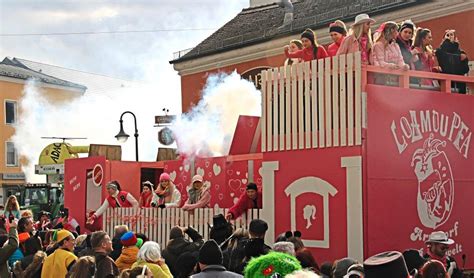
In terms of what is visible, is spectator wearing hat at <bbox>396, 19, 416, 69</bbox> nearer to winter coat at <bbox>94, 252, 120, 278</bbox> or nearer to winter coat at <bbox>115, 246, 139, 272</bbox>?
winter coat at <bbox>115, 246, 139, 272</bbox>

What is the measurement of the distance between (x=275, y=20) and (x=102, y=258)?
55.5ft

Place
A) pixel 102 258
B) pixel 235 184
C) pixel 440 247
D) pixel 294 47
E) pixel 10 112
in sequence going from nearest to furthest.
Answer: pixel 102 258 → pixel 440 247 → pixel 294 47 → pixel 235 184 → pixel 10 112

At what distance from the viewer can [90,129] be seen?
1759 inches

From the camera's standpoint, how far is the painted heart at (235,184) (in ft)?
45.6

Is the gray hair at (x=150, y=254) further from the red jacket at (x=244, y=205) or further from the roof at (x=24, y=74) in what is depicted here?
the roof at (x=24, y=74)

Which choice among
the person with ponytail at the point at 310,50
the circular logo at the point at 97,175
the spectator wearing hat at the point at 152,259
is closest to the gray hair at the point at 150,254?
the spectator wearing hat at the point at 152,259

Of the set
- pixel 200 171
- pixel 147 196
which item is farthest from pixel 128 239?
pixel 147 196

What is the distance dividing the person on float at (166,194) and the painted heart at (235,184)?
1.06 m

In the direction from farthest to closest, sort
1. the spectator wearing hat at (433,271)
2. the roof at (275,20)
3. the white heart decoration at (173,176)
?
the roof at (275,20)
the white heart decoration at (173,176)
the spectator wearing hat at (433,271)

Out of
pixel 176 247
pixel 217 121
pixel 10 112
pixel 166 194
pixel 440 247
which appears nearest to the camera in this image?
pixel 440 247

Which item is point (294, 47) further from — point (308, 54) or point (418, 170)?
point (418, 170)

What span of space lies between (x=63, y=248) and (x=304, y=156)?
414 cm

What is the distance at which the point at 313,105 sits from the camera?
11.1 m

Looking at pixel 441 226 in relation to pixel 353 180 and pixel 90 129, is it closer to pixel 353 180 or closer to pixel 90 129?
pixel 353 180
